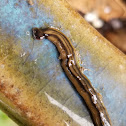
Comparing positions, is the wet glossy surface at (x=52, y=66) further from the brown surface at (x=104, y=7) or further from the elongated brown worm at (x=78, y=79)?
the brown surface at (x=104, y=7)

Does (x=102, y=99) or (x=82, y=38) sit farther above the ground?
(x=82, y=38)

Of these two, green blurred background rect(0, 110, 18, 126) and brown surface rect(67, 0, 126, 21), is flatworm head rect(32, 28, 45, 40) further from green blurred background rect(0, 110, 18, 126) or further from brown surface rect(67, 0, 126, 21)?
brown surface rect(67, 0, 126, 21)

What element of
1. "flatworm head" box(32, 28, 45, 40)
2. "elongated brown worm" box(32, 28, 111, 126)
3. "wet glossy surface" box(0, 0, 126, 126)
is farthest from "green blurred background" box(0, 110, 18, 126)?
"flatworm head" box(32, 28, 45, 40)

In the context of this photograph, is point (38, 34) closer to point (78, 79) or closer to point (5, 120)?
point (78, 79)

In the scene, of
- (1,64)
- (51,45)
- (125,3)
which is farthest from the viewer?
(125,3)

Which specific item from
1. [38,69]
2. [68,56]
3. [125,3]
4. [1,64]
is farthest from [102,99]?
[125,3]

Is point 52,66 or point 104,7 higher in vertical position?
point 52,66

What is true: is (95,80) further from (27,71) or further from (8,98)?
(8,98)

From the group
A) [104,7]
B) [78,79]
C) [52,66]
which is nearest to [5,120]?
[52,66]

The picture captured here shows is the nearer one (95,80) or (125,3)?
(95,80)
